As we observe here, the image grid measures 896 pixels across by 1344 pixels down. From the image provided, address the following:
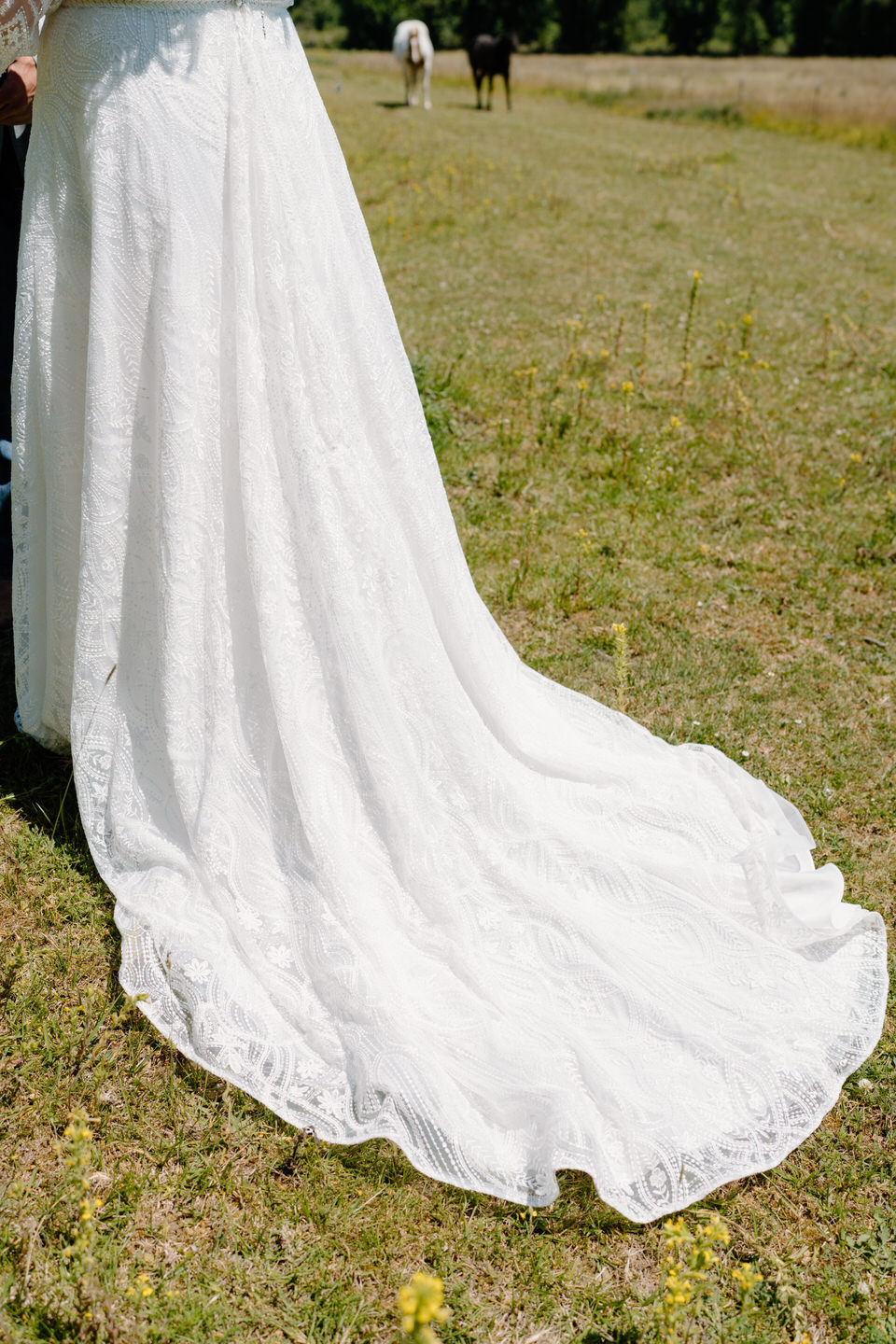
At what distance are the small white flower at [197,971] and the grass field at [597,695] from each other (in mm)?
166

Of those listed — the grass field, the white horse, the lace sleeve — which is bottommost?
the grass field

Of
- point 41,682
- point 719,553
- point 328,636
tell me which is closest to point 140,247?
point 328,636

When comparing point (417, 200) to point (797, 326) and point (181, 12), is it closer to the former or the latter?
point (797, 326)

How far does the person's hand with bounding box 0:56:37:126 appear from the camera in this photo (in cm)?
250

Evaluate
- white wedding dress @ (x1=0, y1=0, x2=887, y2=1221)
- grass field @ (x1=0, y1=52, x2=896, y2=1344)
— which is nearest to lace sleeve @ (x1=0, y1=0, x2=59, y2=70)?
white wedding dress @ (x1=0, y1=0, x2=887, y2=1221)

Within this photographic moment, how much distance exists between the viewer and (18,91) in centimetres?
251

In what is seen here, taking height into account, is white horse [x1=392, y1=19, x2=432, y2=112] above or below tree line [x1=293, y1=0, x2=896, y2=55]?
below

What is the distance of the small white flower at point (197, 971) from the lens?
90.1 inches

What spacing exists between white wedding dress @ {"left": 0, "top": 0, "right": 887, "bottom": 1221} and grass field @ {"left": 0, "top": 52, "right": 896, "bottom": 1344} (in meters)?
0.12

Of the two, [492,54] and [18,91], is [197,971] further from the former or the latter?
[492,54]

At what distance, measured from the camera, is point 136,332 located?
234 centimetres

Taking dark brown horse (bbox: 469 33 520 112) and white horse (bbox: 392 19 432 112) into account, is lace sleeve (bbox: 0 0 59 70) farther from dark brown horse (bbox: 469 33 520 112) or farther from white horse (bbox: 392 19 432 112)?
dark brown horse (bbox: 469 33 520 112)

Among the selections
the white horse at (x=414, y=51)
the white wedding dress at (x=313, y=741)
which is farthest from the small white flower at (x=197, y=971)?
A: the white horse at (x=414, y=51)

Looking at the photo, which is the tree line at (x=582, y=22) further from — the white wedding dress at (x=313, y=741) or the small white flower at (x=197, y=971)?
Answer: the small white flower at (x=197, y=971)
